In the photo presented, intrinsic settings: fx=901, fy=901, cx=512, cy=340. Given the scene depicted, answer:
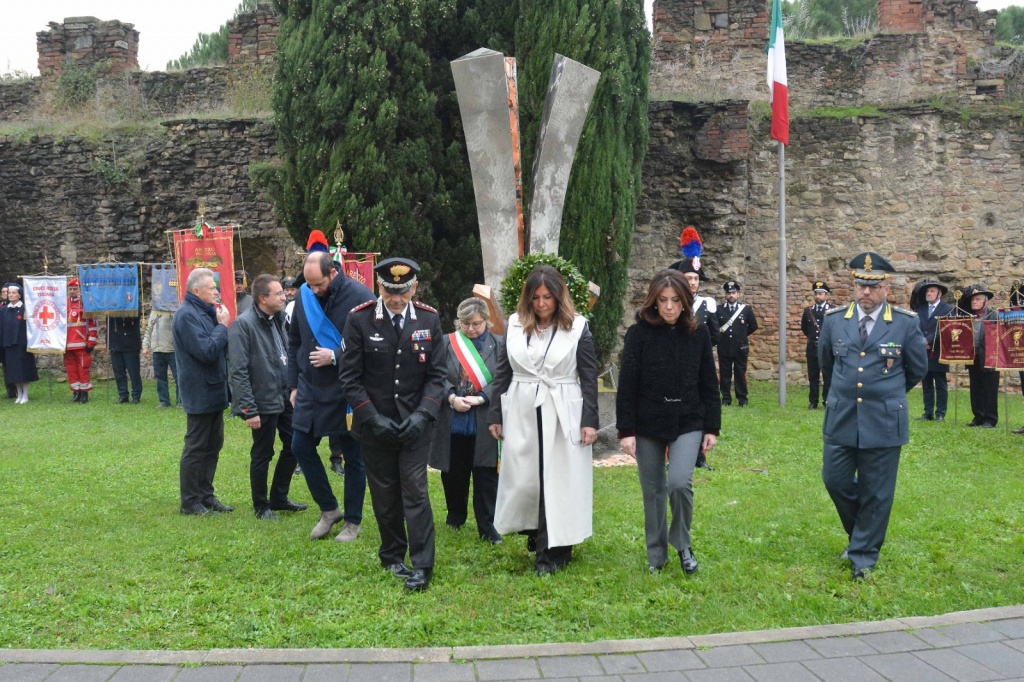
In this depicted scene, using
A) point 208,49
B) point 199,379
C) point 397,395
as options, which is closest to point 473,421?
point 397,395

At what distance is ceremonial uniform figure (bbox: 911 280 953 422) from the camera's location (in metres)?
11.9

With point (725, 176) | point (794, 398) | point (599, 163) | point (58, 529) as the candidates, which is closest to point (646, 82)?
point (599, 163)

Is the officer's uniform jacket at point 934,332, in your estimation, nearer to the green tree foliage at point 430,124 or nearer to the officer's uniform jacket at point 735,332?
the officer's uniform jacket at point 735,332

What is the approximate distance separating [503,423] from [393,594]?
1229 mm

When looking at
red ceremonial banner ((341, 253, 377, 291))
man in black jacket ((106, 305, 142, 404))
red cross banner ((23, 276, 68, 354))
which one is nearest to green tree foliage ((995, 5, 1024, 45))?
red ceremonial banner ((341, 253, 377, 291))

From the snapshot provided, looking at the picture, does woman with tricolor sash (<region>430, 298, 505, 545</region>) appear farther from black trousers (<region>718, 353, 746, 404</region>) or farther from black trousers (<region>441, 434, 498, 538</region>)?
black trousers (<region>718, 353, 746, 404</region>)

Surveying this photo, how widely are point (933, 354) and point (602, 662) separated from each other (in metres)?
9.56

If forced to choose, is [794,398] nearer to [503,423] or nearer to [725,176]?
[725,176]

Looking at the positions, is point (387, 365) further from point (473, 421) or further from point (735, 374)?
point (735, 374)

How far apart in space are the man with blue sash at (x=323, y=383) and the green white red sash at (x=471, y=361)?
2.33ft

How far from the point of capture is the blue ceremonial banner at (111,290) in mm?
13797

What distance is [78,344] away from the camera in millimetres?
13930

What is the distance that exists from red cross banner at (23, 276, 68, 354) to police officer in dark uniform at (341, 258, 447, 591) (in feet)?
34.7

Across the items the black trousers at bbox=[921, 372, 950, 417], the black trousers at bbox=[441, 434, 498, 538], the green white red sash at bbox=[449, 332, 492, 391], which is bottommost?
the black trousers at bbox=[921, 372, 950, 417]
